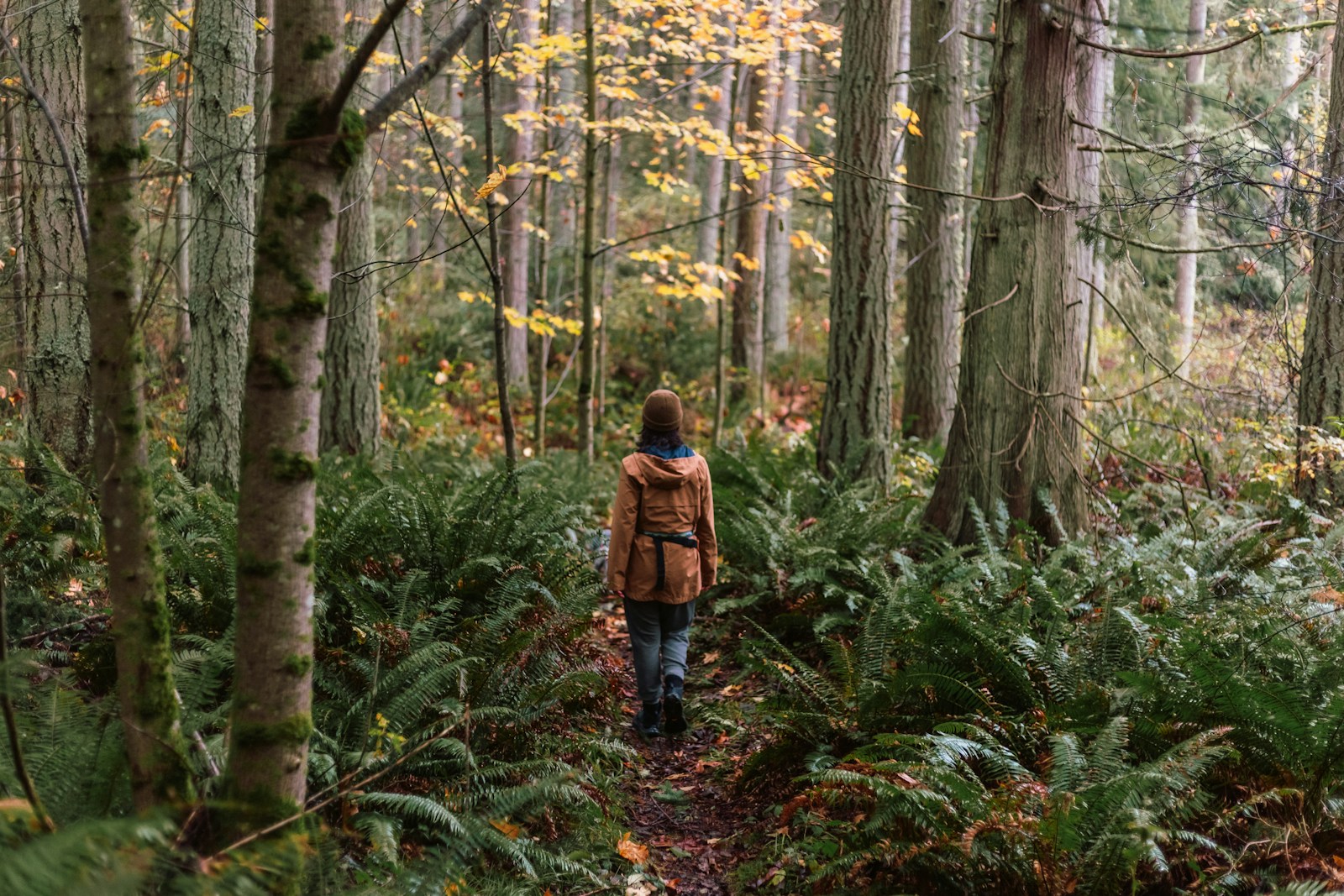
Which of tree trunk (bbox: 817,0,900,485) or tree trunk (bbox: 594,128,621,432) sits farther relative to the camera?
tree trunk (bbox: 594,128,621,432)

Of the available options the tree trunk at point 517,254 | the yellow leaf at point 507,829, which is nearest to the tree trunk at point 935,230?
the tree trunk at point 517,254

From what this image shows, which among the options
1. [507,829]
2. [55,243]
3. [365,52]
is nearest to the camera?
[365,52]

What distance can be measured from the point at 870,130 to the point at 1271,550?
4773mm

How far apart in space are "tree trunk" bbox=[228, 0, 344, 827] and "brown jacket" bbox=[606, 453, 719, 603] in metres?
3.04

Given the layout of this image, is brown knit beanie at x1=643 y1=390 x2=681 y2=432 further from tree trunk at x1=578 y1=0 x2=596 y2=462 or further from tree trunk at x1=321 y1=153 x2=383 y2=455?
tree trunk at x1=321 y1=153 x2=383 y2=455

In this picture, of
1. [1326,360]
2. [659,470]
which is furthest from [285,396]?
[1326,360]

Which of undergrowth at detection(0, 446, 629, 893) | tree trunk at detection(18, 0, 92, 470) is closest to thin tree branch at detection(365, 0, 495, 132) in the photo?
undergrowth at detection(0, 446, 629, 893)

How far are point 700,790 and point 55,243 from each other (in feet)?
19.1

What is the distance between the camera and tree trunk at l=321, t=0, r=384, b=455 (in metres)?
9.25

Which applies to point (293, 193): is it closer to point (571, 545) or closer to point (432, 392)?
point (571, 545)

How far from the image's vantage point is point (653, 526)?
5.65 metres

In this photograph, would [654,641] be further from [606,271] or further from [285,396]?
[606,271]

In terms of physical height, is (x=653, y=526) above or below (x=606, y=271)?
below

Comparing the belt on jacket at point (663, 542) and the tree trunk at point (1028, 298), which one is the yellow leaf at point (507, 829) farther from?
the tree trunk at point (1028, 298)
